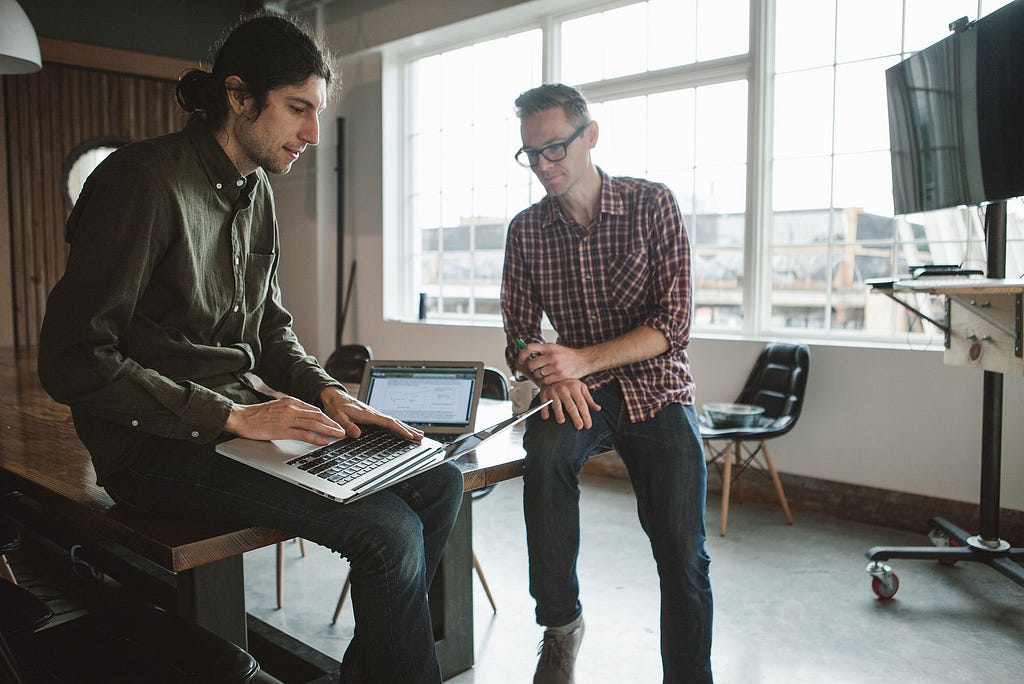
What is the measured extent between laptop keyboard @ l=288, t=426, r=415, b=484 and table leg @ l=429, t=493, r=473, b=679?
0.56m

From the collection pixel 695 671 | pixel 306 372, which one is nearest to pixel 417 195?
pixel 306 372

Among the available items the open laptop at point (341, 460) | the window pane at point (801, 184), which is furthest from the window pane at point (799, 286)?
the open laptop at point (341, 460)

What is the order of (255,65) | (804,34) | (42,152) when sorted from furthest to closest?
(42,152) < (804,34) < (255,65)

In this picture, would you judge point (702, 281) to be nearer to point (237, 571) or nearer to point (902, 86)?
point (902, 86)

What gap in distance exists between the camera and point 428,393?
1.96m

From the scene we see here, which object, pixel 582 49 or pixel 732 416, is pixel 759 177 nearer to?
pixel 732 416

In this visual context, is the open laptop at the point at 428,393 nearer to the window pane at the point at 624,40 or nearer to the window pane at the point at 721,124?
the window pane at the point at 721,124

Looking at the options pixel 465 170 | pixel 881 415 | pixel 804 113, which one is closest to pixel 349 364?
pixel 881 415

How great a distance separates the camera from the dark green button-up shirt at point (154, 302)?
1.30 m

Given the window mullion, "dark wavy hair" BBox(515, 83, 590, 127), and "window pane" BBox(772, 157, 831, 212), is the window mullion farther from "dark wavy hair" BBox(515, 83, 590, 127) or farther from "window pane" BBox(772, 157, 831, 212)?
"dark wavy hair" BBox(515, 83, 590, 127)

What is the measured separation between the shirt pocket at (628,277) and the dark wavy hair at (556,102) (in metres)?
0.36

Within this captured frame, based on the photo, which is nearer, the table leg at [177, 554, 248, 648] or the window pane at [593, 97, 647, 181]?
the table leg at [177, 554, 248, 648]

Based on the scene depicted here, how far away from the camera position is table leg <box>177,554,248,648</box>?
5.22ft

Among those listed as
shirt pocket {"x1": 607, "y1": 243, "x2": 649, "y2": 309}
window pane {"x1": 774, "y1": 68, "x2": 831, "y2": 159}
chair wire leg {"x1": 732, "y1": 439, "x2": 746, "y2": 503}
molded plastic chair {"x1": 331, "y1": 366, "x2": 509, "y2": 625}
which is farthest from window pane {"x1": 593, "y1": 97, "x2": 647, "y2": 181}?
shirt pocket {"x1": 607, "y1": 243, "x2": 649, "y2": 309}
